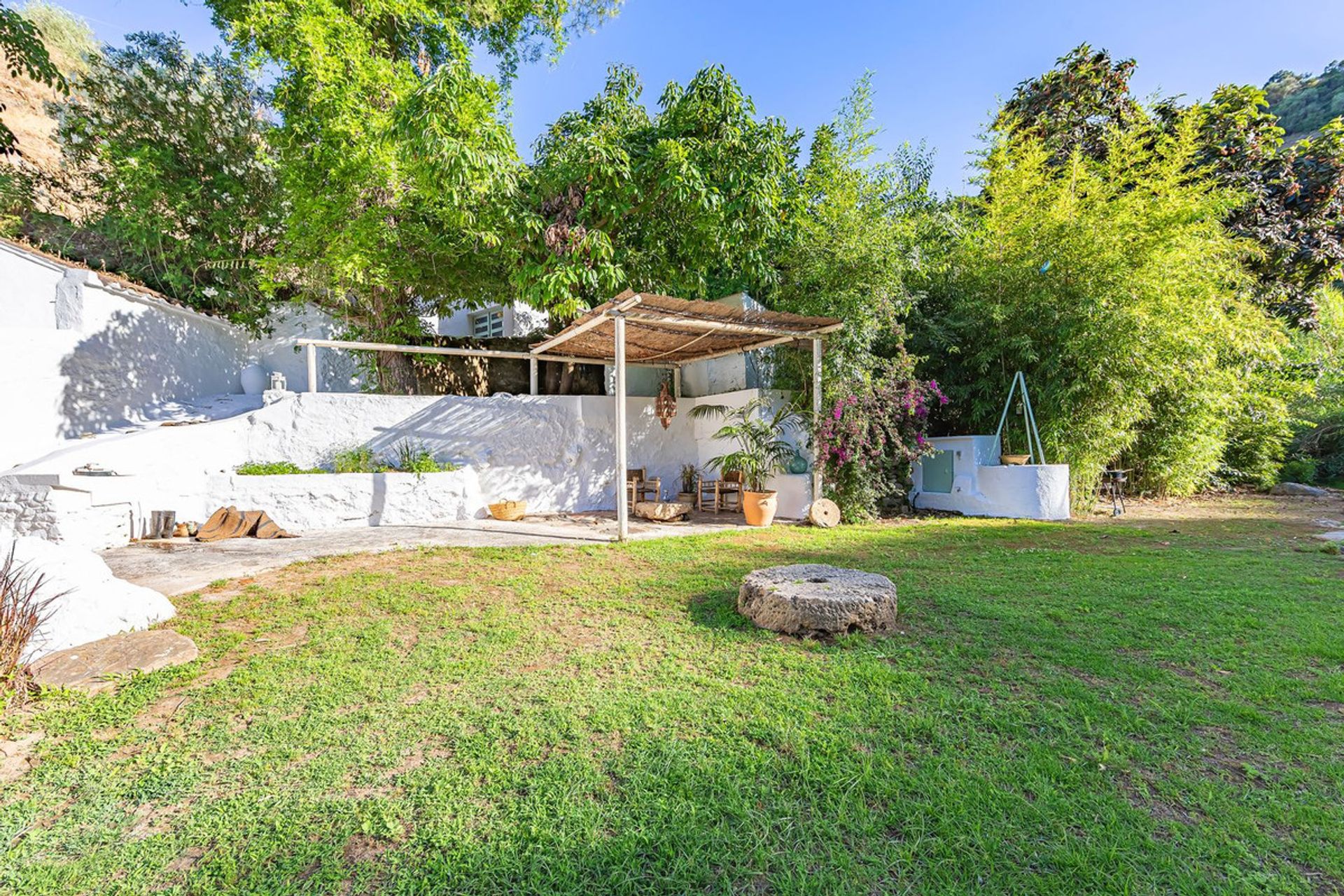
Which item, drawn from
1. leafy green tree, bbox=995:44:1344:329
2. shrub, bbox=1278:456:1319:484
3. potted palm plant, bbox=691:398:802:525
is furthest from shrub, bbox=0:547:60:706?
shrub, bbox=1278:456:1319:484

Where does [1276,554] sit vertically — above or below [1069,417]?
below

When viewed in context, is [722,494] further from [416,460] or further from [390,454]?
[390,454]

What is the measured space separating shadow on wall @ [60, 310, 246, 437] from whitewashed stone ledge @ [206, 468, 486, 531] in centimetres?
288

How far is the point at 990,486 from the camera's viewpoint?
25.3ft

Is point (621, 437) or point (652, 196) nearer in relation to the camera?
point (621, 437)

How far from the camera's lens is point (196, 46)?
10.0 m

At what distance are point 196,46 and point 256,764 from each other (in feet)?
44.5

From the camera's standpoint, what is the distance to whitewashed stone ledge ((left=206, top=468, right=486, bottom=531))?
6.64 metres

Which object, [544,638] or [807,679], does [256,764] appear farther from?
[807,679]

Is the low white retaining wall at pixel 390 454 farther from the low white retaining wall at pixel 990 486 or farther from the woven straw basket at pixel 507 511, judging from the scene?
the low white retaining wall at pixel 990 486

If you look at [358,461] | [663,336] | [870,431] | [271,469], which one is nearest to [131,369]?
[271,469]

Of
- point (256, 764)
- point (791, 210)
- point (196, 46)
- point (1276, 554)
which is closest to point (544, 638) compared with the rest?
point (256, 764)

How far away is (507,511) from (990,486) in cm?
672

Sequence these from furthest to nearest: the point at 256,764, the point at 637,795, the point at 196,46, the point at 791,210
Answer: the point at 196,46, the point at 791,210, the point at 256,764, the point at 637,795
